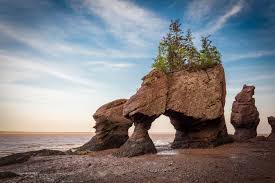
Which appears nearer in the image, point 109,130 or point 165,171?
point 165,171

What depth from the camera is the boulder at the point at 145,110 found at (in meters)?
32.3

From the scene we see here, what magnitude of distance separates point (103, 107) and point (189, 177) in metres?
27.9

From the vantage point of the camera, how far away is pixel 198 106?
35875mm

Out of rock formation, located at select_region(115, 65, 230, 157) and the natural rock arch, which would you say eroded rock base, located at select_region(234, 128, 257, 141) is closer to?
the natural rock arch

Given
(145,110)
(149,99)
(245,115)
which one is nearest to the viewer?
(145,110)

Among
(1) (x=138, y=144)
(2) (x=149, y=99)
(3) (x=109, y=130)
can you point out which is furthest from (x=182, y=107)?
(3) (x=109, y=130)

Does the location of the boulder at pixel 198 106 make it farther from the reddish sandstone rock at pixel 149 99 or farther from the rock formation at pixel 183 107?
the reddish sandstone rock at pixel 149 99

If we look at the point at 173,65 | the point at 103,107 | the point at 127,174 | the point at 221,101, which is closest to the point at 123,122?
the point at 103,107

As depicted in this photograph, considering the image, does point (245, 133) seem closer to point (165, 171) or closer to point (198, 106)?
point (198, 106)

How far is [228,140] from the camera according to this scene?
132 feet

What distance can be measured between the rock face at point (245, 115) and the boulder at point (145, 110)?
64.5ft

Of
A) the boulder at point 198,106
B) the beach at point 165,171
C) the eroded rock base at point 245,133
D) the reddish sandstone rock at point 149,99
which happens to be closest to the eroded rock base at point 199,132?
the boulder at point 198,106

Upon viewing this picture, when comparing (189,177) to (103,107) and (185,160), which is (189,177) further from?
(103,107)

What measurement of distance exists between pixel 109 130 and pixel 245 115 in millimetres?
22582
